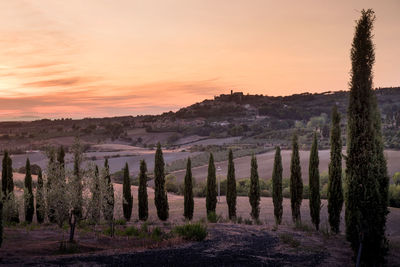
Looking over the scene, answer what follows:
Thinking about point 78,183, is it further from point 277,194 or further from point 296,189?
point 296,189

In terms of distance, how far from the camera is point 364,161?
1603cm

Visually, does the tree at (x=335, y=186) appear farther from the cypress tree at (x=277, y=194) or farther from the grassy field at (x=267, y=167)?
the grassy field at (x=267, y=167)

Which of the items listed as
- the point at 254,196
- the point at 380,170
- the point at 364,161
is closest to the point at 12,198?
the point at 254,196

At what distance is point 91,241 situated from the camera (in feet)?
68.2

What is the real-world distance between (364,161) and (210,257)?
7.09m

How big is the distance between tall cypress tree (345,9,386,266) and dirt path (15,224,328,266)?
6.48ft

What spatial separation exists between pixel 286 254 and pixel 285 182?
103 feet

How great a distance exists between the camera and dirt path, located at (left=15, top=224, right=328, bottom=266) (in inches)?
572

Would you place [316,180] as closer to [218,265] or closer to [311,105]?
[218,265]

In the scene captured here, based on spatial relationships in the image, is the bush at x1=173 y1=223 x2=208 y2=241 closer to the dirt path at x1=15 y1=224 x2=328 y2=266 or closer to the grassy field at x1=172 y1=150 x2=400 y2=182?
the dirt path at x1=15 y1=224 x2=328 y2=266

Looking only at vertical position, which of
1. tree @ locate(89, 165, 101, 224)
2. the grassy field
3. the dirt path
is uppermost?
tree @ locate(89, 165, 101, 224)

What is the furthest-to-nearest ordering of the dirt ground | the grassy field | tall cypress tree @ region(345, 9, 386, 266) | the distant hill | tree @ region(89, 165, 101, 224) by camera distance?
the distant hill → the grassy field → tree @ region(89, 165, 101, 224) → tall cypress tree @ region(345, 9, 386, 266) → the dirt ground

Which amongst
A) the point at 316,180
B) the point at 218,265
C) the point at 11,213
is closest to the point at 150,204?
the point at 11,213

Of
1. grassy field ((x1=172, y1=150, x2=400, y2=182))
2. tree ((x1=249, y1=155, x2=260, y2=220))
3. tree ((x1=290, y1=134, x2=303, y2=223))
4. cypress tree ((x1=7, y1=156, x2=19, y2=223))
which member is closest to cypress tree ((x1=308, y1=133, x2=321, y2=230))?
tree ((x1=290, y1=134, x2=303, y2=223))
